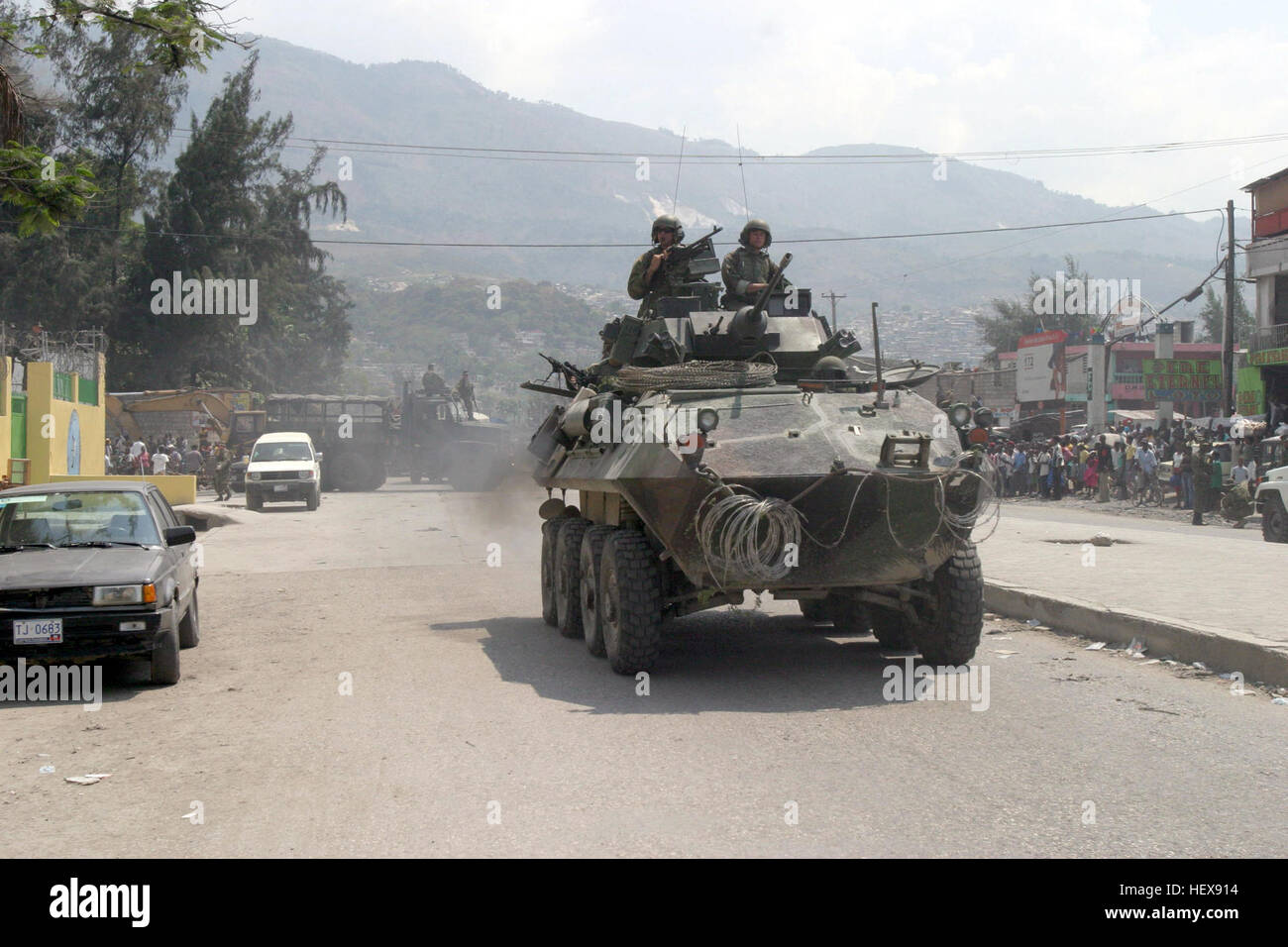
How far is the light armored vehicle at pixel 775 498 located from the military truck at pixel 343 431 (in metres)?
32.3

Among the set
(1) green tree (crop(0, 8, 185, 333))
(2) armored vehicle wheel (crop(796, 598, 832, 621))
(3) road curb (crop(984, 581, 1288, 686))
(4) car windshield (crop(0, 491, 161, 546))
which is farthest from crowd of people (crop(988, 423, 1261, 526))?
(1) green tree (crop(0, 8, 185, 333))

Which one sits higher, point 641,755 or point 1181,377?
point 1181,377

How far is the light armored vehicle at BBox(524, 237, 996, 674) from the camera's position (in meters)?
8.34

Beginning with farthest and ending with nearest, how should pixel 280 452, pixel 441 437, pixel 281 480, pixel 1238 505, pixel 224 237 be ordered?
pixel 224 237, pixel 441 437, pixel 280 452, pixel 281 480, pixel 1238 505

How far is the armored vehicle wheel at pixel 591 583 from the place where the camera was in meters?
9.80

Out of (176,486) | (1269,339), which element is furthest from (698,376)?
(1269,339)

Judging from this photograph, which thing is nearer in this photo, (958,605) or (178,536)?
(958,605)

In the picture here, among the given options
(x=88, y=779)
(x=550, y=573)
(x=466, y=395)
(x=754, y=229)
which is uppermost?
(x=466, y=395)

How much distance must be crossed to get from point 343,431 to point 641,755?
3656 centimetres

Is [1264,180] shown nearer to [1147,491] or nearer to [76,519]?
[1147,491]

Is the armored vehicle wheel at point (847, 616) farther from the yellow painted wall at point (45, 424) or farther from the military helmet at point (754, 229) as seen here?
the yellow painted wall at point (45, 424)

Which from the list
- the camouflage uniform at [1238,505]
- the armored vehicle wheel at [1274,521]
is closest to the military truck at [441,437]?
the camouflage uniform at [1238,505]

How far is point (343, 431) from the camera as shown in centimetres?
4194

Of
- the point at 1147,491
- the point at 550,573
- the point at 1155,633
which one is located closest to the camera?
the point at 1155,633
